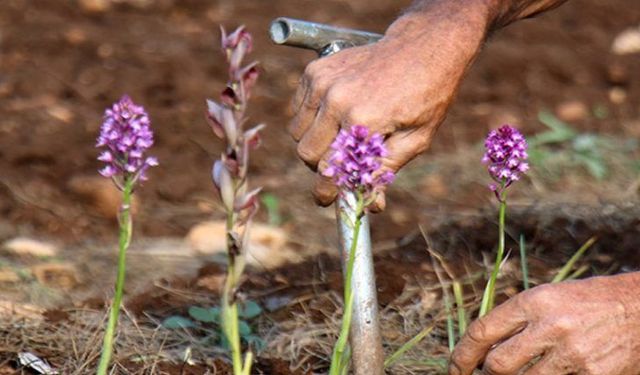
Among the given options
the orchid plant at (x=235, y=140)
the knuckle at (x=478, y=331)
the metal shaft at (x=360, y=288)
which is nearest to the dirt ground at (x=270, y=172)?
the metal shaft at (x=360, y=288)

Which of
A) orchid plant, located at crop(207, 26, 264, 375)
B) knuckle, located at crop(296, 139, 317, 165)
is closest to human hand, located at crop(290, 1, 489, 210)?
knuckle, located at crop(296, 139, 317, 165)

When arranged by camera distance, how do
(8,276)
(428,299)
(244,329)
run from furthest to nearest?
1. (8,276)
2. (428,299)
3. (244,329)

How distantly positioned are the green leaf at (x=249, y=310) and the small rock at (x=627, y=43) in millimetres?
2654

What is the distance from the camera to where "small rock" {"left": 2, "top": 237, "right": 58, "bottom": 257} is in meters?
3.47

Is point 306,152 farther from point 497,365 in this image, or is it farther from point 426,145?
point 497,365

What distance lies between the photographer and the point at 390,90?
2.21m

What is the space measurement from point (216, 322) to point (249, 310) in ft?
0.24

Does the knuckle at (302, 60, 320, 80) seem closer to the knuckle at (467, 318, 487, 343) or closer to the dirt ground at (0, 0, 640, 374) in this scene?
the knuckle at (467, 318, 487, 343)

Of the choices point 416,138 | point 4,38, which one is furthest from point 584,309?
point 4,38

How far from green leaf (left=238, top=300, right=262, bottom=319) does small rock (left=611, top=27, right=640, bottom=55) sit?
2654mm

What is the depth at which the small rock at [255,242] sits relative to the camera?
3.40 metres

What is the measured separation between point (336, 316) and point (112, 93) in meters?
1.88

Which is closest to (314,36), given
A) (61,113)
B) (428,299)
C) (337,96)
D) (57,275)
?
(337,96)

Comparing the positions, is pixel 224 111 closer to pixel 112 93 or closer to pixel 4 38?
pixel 112 93
